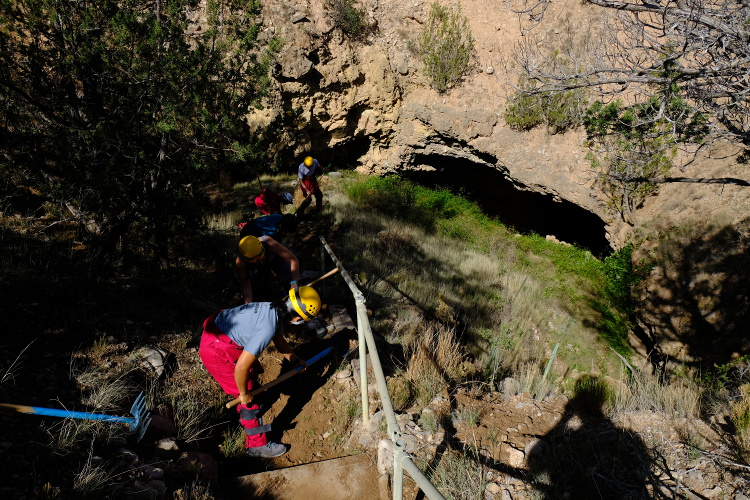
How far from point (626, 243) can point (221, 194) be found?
9.77 meters

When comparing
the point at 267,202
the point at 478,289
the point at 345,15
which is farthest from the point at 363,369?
the point at 345,15

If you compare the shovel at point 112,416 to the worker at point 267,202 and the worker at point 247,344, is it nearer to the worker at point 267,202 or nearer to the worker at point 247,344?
the worker at point 247,344

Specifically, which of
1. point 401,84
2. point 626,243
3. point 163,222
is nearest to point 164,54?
point 163,222

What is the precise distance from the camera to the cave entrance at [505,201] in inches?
504

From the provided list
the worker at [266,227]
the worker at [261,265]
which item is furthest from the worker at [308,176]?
the worker at [261,265]

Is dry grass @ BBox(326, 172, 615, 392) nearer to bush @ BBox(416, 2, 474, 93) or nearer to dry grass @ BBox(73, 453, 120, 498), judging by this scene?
dry grass @ BBox(73, 453, 120, 498)

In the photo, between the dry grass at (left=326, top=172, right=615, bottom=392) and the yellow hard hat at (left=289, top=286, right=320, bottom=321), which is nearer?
the yellow hard hat at (left=289, top=286, right=320, bottom=321)

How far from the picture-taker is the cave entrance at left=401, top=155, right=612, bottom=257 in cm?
1279

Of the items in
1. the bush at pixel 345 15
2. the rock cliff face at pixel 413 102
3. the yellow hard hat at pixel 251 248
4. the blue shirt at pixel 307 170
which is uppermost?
the bush at pixel 345 15

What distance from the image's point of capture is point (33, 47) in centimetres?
426

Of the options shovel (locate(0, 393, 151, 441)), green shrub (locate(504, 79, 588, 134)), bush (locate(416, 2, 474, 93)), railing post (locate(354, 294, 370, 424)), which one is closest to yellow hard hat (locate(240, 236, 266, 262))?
railing post (locate(354, 294, 370, 424))

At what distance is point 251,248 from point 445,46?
1014cm

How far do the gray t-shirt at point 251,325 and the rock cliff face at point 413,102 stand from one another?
8.59m

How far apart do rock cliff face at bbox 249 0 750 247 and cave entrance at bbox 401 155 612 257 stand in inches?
7.9
